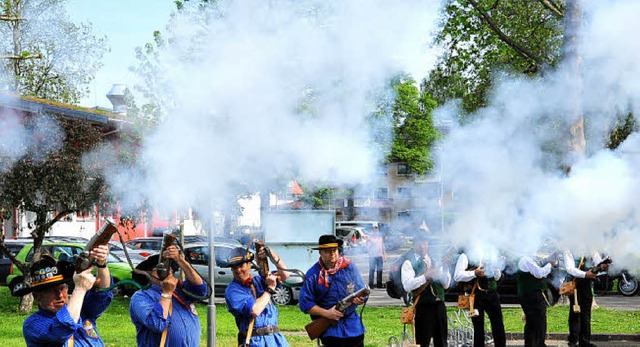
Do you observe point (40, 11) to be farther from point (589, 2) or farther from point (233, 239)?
point (233, 239)

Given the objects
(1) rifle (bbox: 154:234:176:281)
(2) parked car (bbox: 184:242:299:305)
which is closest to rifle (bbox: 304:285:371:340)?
(1) rifle (bbox: 154:234:176:281)

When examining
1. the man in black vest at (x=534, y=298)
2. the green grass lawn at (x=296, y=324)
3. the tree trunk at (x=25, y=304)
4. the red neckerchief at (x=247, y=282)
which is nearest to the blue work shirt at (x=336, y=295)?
the red neckerchief at (x=247, y=282)

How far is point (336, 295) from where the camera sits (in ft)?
33.3

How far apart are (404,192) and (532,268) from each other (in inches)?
96.7

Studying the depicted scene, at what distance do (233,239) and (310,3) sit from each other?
14.6m

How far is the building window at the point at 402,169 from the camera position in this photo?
14.7 m

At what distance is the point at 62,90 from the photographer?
28172mm

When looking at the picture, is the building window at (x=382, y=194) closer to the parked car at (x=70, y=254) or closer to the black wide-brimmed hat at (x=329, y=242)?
the black wide-brimmed hat at (x=329, y=242)

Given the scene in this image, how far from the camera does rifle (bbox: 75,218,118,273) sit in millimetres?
7051


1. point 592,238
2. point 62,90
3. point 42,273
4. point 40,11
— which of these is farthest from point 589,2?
point 62,90

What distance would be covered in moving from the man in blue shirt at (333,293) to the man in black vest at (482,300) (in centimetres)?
365

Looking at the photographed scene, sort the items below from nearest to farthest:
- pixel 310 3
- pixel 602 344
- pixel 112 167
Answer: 1. pixel 310 3
2. pixel 602 344
3. pixel 112 167

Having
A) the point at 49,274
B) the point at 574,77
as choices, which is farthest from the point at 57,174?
the point at 49,274

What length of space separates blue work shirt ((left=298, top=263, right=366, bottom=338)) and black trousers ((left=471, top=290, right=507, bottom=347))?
12.9 feet
